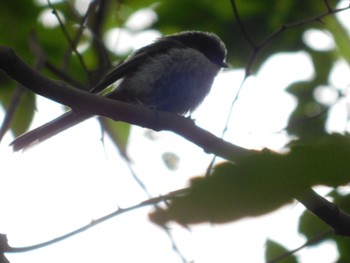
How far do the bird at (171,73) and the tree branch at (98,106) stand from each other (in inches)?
68.0

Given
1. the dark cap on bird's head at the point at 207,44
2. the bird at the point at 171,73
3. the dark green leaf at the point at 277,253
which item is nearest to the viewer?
the dark green leaf at the point at 277,253

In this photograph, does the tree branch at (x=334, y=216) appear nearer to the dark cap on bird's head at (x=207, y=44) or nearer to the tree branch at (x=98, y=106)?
the tree branch at (x=98, y=106)

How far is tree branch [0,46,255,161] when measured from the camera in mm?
2469

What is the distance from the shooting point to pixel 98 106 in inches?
114

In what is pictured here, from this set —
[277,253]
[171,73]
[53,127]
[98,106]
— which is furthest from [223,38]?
[277,253]

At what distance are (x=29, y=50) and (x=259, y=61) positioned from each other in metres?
1.77

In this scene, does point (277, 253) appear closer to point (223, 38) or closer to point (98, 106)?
point (98, 106)

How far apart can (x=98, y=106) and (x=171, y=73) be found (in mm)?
2487

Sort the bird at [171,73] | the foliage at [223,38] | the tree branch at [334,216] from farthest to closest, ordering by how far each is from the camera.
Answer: the bird at [171,73]
the foliage at [223,38]
the tree branch at [334,216]

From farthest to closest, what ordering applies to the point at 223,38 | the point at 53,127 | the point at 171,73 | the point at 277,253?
the point at 171,73
the point at 223,38
the point at 53,127
the point at 277,253

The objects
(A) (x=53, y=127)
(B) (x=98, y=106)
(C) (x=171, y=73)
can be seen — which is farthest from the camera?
(C) (x=171, y=73)

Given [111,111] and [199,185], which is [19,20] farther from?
[199,185]

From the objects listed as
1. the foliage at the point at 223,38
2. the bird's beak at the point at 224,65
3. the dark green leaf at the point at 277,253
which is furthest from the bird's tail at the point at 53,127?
the dark green leaf at the point at 277,253

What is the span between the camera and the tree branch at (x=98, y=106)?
2469 mm
